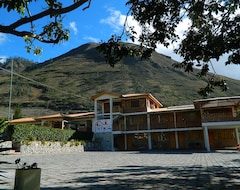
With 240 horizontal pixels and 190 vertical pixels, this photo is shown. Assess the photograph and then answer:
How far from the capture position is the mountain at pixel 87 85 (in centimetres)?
6906

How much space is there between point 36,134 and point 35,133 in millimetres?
151

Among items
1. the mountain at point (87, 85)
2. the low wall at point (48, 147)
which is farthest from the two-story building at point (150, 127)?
the mountain at point (87, 85)

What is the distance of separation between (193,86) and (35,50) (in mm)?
84591

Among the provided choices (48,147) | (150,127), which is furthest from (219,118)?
(48,147)

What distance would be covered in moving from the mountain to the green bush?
119ft

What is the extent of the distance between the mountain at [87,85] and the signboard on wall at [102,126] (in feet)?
102

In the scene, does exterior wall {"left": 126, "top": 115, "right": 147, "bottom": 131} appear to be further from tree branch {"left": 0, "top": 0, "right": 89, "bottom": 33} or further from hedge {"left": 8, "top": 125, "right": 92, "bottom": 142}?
tree branch {"left": 0, "top": 0, "right": 89, "bottom": 33}

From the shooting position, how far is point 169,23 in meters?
6.49

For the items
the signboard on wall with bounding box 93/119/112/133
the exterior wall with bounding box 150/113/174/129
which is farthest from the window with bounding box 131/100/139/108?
the signboard on wall with bounding box 93/119/112/133

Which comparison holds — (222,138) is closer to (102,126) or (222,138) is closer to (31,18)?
(102,126)

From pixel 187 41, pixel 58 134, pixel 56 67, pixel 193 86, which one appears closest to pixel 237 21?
pixel 187 41

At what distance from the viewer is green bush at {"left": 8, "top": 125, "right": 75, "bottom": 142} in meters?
19.2

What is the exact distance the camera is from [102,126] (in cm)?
3086

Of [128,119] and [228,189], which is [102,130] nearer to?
[128,119]
